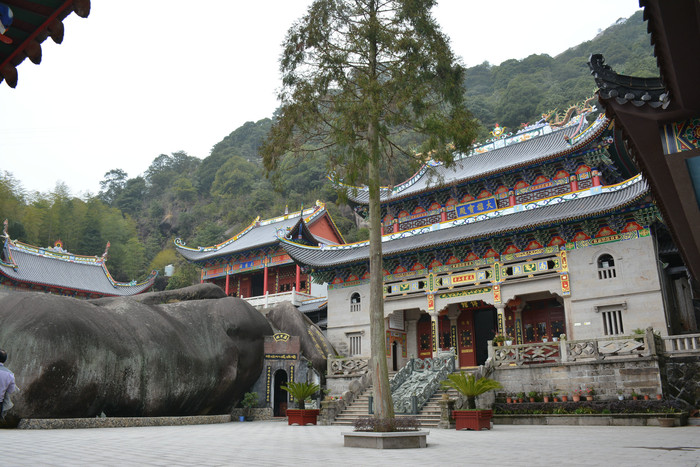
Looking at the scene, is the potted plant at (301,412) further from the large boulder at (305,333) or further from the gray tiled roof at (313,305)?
the gray tiled roof at (313,305)

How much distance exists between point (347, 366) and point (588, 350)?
8.80 metres

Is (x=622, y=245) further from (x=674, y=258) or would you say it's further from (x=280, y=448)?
(x=280, y=448)

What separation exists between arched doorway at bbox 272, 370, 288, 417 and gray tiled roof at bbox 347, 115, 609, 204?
305 inches

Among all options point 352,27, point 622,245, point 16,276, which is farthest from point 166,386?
point 16,276

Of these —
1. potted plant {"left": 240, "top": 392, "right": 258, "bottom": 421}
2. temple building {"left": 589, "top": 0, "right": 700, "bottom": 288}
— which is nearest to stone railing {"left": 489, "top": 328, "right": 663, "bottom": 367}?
potted plant {"left": 240, "top": 392, "right": 258, "bottom": 421}

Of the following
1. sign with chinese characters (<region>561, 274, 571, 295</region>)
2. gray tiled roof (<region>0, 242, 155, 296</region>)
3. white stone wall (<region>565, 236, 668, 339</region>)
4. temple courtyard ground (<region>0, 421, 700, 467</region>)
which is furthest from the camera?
gray tiled roof (<region>0, 242, 155, 296</region>)

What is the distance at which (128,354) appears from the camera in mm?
15578

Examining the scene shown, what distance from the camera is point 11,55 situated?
14.9ft

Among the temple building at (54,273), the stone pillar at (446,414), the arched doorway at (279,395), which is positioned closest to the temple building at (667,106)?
the stone pillar at (446,414)

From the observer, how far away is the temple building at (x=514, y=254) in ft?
60.3

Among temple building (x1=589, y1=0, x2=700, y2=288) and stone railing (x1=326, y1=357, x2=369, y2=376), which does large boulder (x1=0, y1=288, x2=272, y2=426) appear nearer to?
stone railing (x1=326, y1=357, x2=369, y2=376)

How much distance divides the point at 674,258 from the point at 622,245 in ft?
9.02

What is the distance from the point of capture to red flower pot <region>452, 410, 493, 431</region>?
13781mm

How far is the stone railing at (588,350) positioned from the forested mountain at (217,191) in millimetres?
23739
